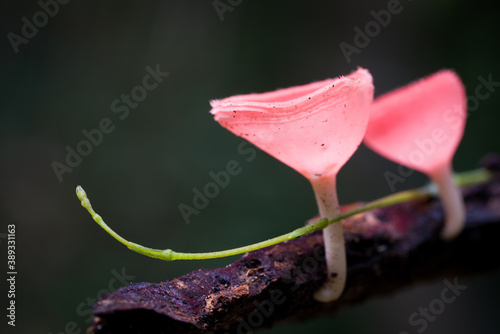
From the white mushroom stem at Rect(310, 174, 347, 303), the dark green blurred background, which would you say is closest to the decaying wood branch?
the white mushroom stem at Rect(310, 174, 347, 303)

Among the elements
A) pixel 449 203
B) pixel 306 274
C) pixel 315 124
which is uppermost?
pixel 315 124

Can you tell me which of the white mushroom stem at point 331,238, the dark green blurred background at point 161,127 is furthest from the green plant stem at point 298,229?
the dark green blurred background at point 161,127

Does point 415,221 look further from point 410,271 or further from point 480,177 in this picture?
point 480,177

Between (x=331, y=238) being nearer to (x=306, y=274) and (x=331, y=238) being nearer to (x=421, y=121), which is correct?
(x=306, y=274)

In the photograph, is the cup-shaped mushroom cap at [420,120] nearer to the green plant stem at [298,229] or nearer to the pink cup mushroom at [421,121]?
the pink cup mushroom at [421,121]

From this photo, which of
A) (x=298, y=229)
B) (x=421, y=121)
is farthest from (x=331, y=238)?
(x=421, y=121)

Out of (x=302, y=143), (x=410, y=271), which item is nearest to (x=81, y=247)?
(x=410, y=271)

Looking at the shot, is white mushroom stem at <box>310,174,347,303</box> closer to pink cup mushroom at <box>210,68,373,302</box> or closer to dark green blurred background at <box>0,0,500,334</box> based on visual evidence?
pink cup mushroom at <box>210,68,373,302</box>
